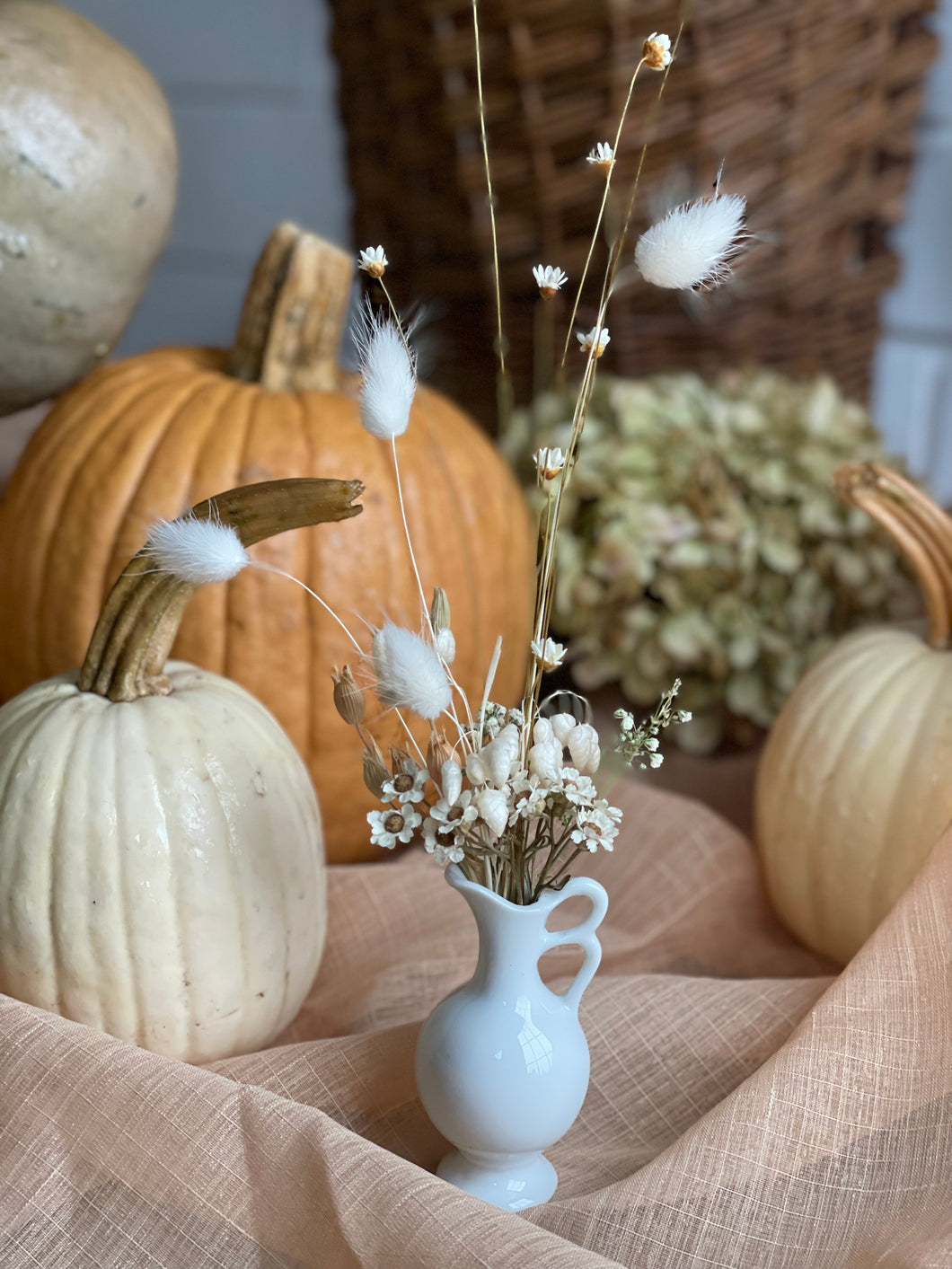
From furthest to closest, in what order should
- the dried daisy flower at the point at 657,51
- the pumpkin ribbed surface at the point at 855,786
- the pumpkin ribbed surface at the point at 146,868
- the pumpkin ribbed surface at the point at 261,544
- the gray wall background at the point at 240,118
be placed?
the gray wall background at the point at 240,118
the pumpkin ribbed surface at the point at 261,544
the pumpkin ribbed surface at the point at 855,786
the pumpkin ribbed surface at the point at 146,868
the dried daisy flower at the point at 657,51

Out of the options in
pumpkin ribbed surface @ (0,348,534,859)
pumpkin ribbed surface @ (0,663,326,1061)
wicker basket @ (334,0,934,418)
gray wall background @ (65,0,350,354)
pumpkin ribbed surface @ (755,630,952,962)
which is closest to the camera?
pumpkin ribbed surface @ (0,663,326,1061)

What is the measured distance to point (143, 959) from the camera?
0.69 metres

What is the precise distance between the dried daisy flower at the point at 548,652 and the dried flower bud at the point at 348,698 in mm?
85

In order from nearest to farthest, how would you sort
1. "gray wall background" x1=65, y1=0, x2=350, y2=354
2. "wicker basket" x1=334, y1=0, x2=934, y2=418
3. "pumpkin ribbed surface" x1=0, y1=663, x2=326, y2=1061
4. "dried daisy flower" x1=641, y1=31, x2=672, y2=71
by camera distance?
"dried daisy flower" x1=641, y1=31, x2=672, y2=71
"pumpkin ribbed surface" x1=0, y1=663, x2=326, y2=1061
"wicker basket" x1=334, y1=0, x2=934, y2=418
"gray wall background" x1=65, y1=0, x2=350, y2=354

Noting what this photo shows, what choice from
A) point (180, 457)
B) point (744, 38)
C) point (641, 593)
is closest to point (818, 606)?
point (641, 593)

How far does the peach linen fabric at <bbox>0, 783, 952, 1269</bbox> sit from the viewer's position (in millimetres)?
557

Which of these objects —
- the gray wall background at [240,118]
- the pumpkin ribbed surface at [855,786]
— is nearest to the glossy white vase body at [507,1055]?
the pumpkin ribbed surface at [855,786]

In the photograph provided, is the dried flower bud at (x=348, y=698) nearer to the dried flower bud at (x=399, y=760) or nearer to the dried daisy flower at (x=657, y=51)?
the dried flower bud at (x=399, y=760)

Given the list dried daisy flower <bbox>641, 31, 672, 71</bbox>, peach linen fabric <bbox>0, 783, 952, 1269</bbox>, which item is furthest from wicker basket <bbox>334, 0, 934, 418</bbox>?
peach linen fabric <bbox>0, 783, 952, 1269</bbox>

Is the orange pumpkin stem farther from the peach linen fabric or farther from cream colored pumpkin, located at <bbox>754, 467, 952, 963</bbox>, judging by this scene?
the peach linen fabric

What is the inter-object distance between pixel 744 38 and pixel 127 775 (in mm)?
888

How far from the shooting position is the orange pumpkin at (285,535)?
3.15ft

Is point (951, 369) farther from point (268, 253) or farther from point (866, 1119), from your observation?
point (866, 1119)

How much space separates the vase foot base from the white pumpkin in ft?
0.55
